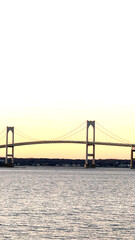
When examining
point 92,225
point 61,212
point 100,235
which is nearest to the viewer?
point 100,235

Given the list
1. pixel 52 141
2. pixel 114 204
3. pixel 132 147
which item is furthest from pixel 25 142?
pixel 114 204

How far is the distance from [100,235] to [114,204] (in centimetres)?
1319

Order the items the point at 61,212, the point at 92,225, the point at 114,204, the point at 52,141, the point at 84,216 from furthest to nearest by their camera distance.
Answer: the point at 52,141
the point at 114,204
the point at 61,212
the point at 84,216
the point at 92,225

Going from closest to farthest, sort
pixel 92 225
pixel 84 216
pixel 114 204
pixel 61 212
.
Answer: pixel 92 225
pixel 84 216
pixel 61 212
pixel 114 204

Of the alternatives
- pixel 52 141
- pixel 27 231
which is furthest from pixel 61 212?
pixel 52 141

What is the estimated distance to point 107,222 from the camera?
84.7 feet

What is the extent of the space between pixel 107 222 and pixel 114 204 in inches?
371

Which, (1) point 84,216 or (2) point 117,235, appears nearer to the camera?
(2) point 117,235

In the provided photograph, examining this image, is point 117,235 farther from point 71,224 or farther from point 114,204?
point 114,204

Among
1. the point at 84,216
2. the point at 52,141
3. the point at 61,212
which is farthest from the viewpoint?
the point at 52,141

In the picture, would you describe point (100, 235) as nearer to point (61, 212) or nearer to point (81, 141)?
point (61, 212)

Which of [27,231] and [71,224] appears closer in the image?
[27,231]

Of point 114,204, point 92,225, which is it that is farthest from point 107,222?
point 114,204

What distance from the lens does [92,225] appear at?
2478 cm
